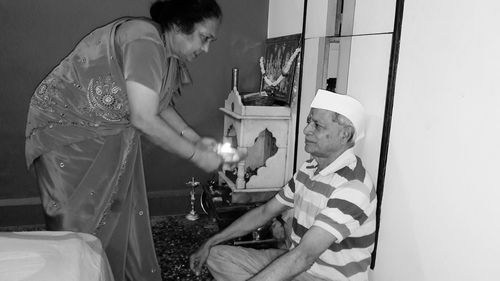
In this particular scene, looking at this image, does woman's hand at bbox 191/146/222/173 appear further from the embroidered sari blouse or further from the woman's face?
the woman's face

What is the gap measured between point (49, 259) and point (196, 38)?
959 mm

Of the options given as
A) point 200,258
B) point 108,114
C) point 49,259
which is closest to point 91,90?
point 108,114

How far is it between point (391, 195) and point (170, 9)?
1.12 m

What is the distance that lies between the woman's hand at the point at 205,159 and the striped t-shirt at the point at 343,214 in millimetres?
393

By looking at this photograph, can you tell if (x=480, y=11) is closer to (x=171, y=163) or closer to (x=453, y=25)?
(x=453, y=25)

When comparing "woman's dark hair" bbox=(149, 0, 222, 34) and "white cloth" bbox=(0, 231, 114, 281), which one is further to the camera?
"woman's dark hair" bbox=(149, 0, 222, 34)

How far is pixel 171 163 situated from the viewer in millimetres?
3115

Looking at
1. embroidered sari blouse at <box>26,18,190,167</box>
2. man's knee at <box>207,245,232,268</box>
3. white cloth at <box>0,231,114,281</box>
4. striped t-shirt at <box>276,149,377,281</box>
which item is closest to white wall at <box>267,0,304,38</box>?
embroidered sari blouse at <box>26,18,190,167</box>

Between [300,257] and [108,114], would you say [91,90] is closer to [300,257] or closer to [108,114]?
[108,114]

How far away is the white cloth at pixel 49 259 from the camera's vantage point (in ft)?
3.28

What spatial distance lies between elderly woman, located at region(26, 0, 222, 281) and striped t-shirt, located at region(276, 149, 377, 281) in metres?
0.43

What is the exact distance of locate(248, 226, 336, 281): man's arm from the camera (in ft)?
4.19

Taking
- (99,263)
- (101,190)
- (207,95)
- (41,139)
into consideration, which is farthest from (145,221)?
(207,95)

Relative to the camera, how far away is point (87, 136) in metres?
1.61
